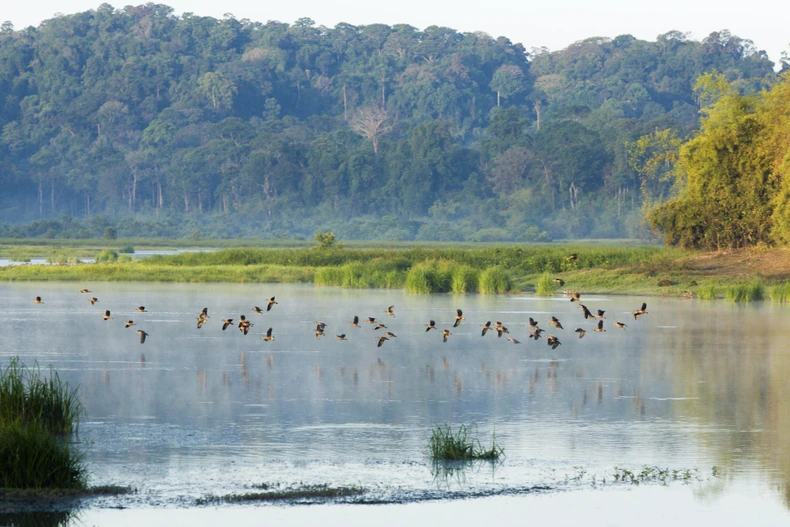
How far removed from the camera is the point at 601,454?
42.7 ft

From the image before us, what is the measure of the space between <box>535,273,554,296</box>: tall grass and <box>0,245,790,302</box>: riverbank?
0.65ft

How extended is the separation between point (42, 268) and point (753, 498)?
42.4 metres

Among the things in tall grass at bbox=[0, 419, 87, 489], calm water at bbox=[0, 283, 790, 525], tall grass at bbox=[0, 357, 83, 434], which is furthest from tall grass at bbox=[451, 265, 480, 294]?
tall grass at bbox=[0, 419, 87, 489]

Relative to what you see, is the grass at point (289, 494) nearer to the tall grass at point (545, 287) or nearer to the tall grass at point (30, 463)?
the tall grass at point (30, 463)

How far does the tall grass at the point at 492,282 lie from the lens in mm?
42125

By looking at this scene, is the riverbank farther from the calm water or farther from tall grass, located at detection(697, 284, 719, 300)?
the calm water

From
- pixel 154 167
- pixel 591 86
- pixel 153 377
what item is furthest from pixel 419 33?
pixel 153 377

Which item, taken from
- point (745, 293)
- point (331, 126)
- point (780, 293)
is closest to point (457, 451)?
point (780, 293)

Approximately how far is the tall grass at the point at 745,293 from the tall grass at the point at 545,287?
6002 mm

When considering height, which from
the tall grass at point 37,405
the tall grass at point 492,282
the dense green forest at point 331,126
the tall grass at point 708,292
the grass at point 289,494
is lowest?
the grass at point 289,494

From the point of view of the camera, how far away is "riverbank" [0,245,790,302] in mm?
41500

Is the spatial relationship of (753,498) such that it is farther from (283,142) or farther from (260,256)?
(283,142)

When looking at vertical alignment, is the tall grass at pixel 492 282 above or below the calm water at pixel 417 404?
above

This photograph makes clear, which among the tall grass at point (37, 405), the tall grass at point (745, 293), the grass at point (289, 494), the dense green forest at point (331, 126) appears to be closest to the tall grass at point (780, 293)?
the tall grass at point (745, 293)
